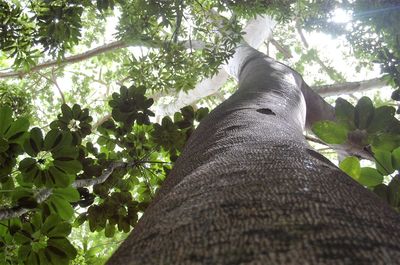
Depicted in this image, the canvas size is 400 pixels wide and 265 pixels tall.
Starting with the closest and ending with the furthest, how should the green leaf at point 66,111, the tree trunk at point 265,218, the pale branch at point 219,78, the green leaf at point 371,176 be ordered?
1. the tree trunk at point 265,218
2. the green leaf at point 371,176
3. the green leaf at point 66,111
4. the pale branch at point 219,78

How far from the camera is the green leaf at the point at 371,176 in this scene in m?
1.17

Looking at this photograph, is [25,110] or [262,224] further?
[25,110]

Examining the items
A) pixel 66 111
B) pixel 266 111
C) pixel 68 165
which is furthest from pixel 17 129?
pixel 266 111

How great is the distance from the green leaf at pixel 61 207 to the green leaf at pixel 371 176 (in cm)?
100

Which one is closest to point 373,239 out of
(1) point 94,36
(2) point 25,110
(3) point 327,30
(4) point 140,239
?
(4) point 140,239

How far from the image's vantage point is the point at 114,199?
1969 mm

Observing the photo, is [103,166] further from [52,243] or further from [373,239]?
[373,239]

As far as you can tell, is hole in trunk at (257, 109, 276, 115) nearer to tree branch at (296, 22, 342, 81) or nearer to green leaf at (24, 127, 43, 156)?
green leaf at (24, 127, 43, 156)

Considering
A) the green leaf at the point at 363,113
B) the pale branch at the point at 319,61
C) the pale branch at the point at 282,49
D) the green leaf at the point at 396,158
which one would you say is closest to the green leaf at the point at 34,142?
the green leaf at the point at 363,113

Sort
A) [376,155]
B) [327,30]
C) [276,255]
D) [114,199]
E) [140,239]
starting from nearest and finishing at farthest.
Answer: [276,255] < [140,239] < [376,155] < [114,199] < [327,30]

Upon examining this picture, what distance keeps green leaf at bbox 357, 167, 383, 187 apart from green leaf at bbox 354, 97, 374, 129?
15 cm

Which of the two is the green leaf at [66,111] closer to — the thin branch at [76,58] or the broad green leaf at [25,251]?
the broad green leaf at [25,251]

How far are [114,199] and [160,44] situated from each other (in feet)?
4.65

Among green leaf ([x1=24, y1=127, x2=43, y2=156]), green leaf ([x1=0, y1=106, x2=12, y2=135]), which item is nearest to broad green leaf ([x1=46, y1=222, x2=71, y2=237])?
green leaf ([x1=24, y1=127, x2=43, y2=156])
